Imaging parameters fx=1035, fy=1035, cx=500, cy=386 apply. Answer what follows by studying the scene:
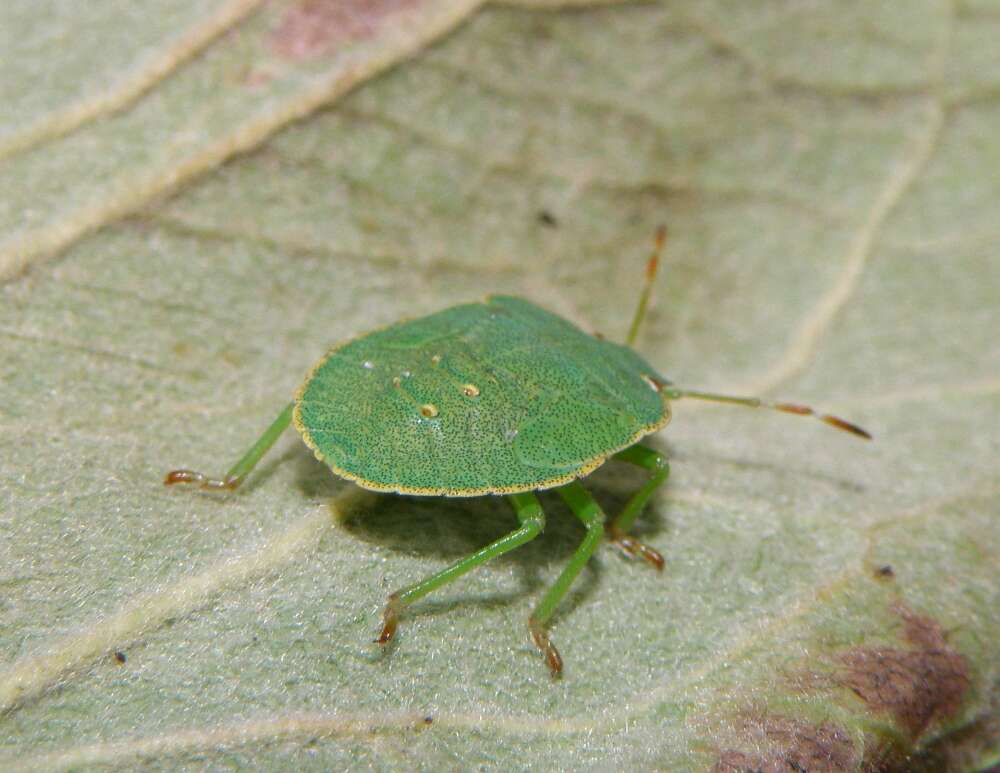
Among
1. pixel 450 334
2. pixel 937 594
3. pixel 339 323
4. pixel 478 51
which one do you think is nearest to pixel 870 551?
pixel 937 594

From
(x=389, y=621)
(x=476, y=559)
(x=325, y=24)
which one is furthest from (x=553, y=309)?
(x=389, y=621)

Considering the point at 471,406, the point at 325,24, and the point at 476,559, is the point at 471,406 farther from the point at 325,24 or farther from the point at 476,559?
the point at 325,24

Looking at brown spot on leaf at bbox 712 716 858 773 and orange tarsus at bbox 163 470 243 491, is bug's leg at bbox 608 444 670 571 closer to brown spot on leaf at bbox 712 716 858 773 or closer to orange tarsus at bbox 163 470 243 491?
brown spot on leaf at bbox 712 716 858 773

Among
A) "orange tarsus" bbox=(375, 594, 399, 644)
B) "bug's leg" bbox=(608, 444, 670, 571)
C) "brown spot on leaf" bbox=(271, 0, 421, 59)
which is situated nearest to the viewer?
"orange tarsus" bbox=(375, 594, 399, 644)

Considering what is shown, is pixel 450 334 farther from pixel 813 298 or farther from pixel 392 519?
pixel 813 298

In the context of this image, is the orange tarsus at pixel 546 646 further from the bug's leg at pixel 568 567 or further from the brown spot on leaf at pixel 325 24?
the brown spot on leaf at pixel 325 24

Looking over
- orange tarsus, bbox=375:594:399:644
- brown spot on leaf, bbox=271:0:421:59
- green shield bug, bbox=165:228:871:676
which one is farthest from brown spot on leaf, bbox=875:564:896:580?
brown spot on leaf, bbox=271:0:421:59

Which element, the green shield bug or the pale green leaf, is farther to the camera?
the green shield bug
